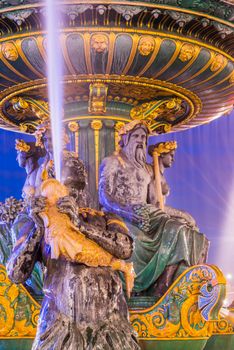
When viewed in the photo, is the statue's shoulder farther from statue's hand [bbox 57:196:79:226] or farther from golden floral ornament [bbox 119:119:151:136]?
statue's hand [bbox 57:196:79:226]

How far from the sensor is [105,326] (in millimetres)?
4805

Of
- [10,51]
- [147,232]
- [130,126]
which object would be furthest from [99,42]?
[147,232]

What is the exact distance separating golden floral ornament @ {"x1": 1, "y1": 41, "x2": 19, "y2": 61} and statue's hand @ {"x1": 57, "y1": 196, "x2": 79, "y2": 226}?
100 inches

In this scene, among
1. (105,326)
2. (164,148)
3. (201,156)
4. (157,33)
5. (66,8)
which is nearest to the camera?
(105,326)

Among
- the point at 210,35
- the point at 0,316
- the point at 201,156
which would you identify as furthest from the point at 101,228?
the point at 201,156

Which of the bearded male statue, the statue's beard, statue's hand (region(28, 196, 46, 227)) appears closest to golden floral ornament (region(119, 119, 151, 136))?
the bearded male statue

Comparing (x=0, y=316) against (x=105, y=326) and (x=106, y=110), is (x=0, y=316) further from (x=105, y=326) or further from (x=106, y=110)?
(x=106, y=110)

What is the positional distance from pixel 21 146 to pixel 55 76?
1726 mm

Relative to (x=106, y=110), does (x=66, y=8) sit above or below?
above

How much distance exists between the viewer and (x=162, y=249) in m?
7.28

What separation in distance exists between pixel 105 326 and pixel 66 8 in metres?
3.09

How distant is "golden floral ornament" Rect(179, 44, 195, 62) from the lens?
277 inches

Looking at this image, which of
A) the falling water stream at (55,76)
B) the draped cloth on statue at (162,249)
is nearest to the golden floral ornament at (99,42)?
the falling water stream at (55,76)

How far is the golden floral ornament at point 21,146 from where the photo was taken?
867 cm
